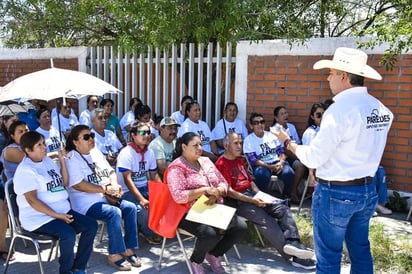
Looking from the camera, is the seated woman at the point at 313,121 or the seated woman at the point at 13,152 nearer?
the seated woman at the point at 13,152

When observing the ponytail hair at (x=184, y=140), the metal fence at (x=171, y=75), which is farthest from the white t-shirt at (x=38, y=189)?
the metal fence at (x=171, y=75)

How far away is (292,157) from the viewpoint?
6.95 m

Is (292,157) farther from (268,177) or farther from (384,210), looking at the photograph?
(384,210)

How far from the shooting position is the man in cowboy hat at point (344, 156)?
314 centimetres

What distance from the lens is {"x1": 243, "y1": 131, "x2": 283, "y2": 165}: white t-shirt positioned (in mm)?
6543

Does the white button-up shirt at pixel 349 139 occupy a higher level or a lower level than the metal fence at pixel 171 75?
lower

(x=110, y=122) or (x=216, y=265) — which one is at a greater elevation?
(x=110, y=122)

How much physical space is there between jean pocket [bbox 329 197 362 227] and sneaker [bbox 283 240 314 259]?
137 cm

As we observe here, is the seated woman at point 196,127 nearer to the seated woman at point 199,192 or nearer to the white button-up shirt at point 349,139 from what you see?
the seated woman at point 199,192

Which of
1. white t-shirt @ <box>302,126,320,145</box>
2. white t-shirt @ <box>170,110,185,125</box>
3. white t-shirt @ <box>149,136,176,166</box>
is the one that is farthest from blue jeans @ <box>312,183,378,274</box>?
white t-shirt @ <box>170,110,185,125</box>

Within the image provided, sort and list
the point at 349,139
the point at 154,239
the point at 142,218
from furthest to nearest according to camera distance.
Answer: the point at 154,239
the point at 142,218
the point at 349,139

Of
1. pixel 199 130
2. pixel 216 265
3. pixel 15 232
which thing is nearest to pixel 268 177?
pixel 199 130

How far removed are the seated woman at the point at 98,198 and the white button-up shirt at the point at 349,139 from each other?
2.15 m

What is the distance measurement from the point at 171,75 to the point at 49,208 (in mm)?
4635
